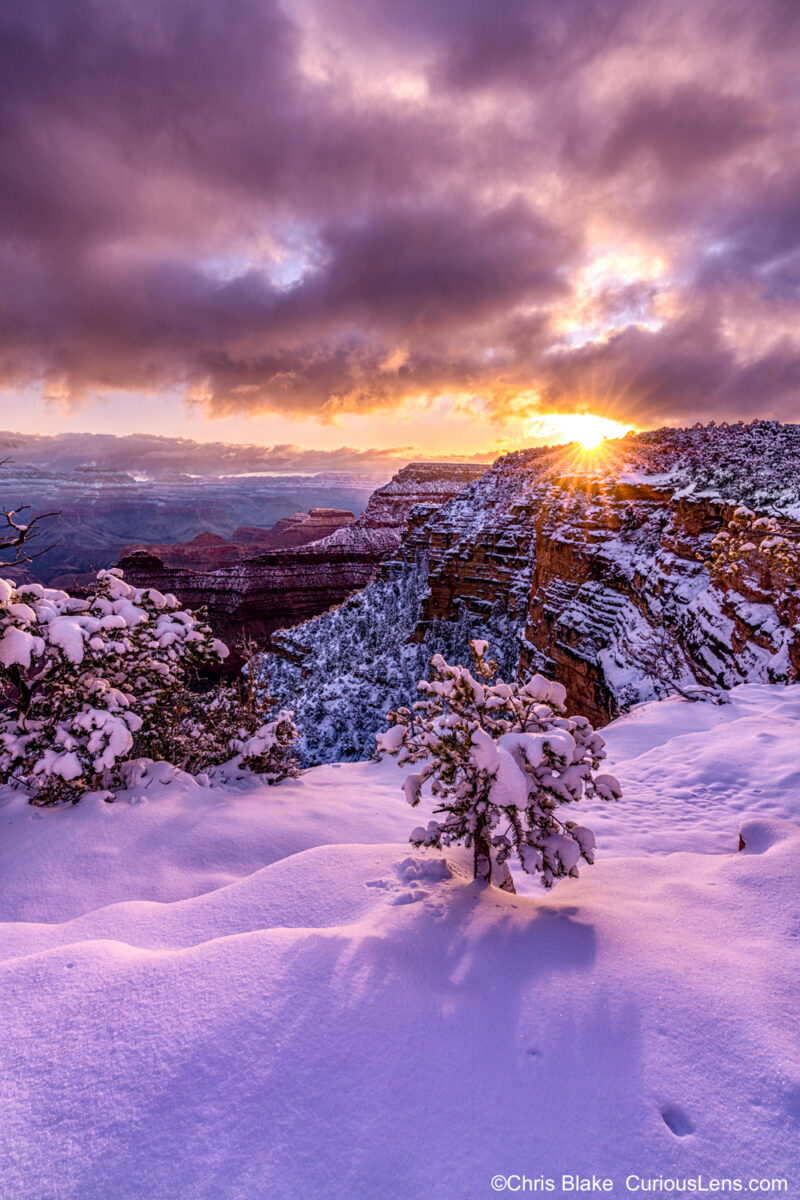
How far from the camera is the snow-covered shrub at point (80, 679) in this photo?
594 cm

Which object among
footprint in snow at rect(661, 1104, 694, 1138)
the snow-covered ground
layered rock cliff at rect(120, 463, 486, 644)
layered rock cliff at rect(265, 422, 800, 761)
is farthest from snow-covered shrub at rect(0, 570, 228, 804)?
layered rock cliff at rect(120, 463, 486, 644)

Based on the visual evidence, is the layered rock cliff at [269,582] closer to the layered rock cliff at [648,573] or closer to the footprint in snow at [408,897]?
the layered rock cliff at [648,573]

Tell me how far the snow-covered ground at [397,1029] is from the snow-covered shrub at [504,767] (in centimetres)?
40

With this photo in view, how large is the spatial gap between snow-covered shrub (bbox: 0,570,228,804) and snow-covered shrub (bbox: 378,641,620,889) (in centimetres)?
449

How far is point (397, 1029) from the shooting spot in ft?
7.77

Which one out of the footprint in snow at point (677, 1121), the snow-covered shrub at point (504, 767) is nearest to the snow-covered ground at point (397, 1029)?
the footprint in snow at point (677, 1121)

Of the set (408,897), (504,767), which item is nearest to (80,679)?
(408,897)

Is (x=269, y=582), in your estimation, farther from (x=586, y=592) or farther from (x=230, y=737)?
(x=230, y=737)

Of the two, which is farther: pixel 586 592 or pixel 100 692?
pixel 586 592

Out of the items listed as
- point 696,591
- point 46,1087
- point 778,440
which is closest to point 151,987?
point 46,1087

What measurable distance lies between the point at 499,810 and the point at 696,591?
13.8m

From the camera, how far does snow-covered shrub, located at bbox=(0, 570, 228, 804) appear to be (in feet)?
19.5

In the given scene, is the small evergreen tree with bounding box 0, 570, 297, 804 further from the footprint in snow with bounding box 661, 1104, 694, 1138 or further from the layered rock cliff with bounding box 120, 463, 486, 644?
the layered rock cliff with bounding box 120, 463, 486, 644

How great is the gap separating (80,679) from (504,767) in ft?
20.8
